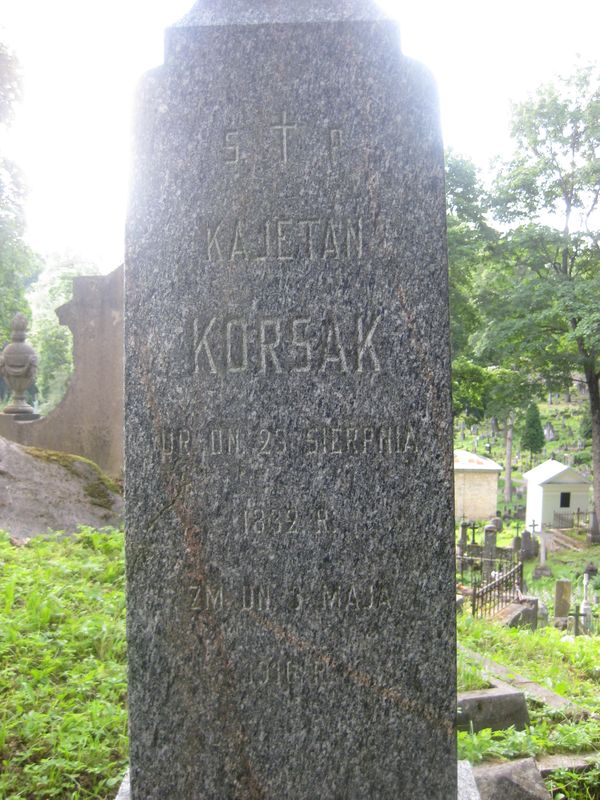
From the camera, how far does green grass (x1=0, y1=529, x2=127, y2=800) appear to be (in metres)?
3.08

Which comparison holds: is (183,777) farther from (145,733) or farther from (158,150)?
(158,150)

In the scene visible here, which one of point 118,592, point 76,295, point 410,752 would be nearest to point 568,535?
point 76,295

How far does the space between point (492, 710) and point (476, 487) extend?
25.2 m

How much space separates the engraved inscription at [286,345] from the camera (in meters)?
2.66

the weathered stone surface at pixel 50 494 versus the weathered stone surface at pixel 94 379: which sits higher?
the weathered stone surface at pixel 94 379

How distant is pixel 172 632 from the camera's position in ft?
8.72

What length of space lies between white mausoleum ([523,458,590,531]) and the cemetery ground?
2168cm

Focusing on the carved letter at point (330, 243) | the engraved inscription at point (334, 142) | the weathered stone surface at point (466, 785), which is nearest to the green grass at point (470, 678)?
the weathered stone surface at point (466, 785)

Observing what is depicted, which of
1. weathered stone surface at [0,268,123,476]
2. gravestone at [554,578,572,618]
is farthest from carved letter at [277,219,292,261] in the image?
gravestone at [554,578,572,618]

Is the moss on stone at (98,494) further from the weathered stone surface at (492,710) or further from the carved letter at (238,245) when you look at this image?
the carved letter at (238,245)

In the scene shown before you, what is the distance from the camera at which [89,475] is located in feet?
24.7

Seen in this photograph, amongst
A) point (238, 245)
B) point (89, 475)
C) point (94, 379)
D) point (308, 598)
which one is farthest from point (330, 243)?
point (94, 379)

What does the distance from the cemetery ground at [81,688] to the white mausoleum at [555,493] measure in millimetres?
21676

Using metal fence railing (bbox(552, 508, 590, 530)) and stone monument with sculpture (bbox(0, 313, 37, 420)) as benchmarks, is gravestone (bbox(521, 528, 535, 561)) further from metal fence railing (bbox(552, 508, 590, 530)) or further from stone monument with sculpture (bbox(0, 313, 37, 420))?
stone monument with sculpture (bbox(0, 313, 37, 420))
